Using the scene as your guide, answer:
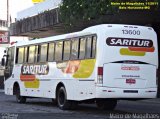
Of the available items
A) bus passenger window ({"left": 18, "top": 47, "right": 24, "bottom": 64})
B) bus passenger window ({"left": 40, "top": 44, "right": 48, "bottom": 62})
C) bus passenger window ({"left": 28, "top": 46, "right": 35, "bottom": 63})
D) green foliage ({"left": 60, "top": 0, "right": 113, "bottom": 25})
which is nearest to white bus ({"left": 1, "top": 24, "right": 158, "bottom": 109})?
bus passenger window ({"left": 40, "top": 44, "right": 48, "bottom": 62})

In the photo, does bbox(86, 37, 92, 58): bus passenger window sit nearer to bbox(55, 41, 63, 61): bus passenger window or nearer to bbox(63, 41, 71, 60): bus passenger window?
bbox(63, 41, 71, 60): bus passenger window

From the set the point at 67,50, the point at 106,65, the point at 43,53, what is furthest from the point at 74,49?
the point at 43,53

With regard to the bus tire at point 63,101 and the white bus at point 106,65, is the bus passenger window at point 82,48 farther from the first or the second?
the bus tire at point 63,101

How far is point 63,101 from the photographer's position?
67.2 ft

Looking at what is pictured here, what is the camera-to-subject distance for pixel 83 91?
731 inches

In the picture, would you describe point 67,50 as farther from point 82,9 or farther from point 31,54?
point 82,9

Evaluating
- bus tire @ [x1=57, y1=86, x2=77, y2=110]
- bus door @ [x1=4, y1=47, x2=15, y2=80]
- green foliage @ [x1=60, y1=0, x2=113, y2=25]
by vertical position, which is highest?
green foliage @ [x1=60, y1=0, x2=113, y2=25]

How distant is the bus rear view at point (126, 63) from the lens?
17562mm

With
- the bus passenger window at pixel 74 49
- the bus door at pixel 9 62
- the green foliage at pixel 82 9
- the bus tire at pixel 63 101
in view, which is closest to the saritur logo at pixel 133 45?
the bus passenger window at pixel 74 49

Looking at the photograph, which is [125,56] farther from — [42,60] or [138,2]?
[138,2]

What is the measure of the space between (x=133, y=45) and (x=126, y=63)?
2.43 feet

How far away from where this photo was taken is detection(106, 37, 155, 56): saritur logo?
1783cm

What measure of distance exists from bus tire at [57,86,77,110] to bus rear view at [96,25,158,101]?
271 centimetres

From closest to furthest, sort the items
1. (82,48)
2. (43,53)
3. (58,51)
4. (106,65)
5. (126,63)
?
(106,65), (126,63), (82,48), (58,51), (43,53)
